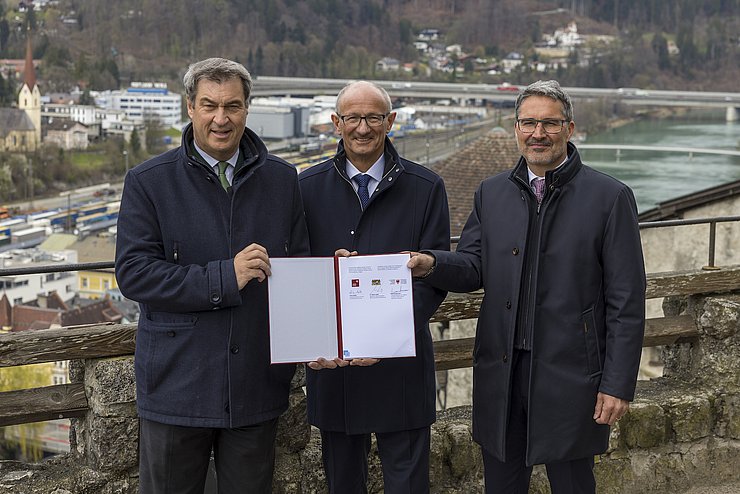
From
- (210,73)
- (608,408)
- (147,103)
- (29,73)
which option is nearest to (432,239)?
(608,408)

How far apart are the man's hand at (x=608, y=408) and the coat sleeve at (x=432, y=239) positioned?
434 mm

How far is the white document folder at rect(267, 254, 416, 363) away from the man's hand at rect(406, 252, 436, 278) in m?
0.02

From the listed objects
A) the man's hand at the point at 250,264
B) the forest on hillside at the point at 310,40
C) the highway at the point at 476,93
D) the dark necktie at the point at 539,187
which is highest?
the forest on hillside at the point at 310,40

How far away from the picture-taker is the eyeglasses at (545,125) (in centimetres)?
216

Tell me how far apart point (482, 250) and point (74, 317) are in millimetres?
36117

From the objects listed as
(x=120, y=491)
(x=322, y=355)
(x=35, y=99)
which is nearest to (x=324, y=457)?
(x=322, y=355)

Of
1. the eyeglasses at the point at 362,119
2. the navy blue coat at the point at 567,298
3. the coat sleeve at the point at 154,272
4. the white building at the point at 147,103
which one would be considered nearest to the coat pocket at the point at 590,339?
the navy blue coat at the point at 567,298

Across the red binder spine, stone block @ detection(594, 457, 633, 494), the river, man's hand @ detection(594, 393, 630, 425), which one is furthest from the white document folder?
the river

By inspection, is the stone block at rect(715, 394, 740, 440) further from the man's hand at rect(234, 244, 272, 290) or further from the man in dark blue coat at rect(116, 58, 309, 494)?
the man's hand at rect(234, 244, 272, 290)

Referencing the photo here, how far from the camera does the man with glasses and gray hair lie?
2125 mm

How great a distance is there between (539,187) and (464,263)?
25 centimetres

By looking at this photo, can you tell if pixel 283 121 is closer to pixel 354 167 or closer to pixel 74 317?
pixel 74 317

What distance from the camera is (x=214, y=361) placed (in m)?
1.98

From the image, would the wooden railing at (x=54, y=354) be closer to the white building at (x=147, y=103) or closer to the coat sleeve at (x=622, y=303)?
the coat sleeve at (x=622, y=303)
